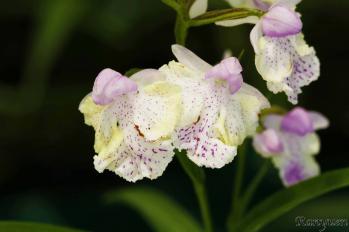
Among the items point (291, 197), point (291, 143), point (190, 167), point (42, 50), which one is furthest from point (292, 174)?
point (42, 50)

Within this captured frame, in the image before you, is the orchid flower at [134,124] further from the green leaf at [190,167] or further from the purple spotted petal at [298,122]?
the purple spotted petal at [298,122]

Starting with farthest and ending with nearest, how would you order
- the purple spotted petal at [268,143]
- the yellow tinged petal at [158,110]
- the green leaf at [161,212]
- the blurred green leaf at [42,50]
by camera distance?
the blurred green leaf at [42,50] < the green leaf at [161,212] < the purple spotted petal at [268,143] < the yellow tinged petal at [158,110]

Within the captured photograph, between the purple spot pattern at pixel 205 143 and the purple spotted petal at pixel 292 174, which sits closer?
the purple spot pattern at pixel 205 143

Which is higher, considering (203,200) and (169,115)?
(169,115)

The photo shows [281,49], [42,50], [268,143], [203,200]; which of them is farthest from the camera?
[42,50]

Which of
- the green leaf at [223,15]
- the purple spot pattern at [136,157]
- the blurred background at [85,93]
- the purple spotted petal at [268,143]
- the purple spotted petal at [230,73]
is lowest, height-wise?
the blurred background at [85,93]

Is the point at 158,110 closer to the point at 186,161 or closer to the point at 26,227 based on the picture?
the point at 186,161

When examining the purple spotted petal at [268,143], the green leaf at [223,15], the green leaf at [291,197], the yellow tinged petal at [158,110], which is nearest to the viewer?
the yellow tinged petal at [158,110]

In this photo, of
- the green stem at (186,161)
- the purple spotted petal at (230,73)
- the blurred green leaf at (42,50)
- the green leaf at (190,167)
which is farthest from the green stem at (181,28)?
the blurred green leaf at (42,50)

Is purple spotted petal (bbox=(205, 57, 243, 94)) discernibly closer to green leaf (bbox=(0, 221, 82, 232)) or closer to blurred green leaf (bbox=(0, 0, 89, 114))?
green leaf (bbox=(0, 221, 82, 232))
